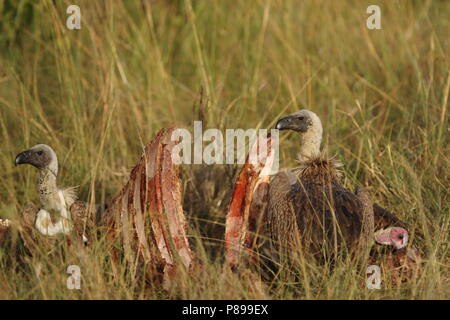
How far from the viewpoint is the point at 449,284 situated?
373 cm

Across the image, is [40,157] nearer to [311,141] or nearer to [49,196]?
[49,196]

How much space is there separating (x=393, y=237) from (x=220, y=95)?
246 centimetres

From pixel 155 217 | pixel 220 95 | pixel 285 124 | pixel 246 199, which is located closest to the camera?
pixel 155 217

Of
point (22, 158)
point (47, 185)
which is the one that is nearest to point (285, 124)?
point (47, 185)

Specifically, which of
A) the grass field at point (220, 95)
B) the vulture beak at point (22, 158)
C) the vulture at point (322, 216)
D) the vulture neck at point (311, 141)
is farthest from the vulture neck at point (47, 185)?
the vulture neck at point (311, 141)

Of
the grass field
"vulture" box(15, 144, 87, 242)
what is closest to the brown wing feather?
the grass field

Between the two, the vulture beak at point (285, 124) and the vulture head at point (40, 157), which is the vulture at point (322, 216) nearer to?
the vulture beak at point (285, 124)

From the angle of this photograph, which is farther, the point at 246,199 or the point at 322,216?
the point at 246,199

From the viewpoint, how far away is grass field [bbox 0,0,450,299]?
453cm

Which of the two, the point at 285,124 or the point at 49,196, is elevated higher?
the point at 285,124

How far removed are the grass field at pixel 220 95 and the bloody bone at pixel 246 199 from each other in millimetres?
190

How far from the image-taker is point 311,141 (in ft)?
15.8

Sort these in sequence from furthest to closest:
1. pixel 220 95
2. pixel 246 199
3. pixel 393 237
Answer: pixel 220 95
pixel 246 199
pixel 393 237

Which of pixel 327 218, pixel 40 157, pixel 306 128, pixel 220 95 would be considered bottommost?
pixel 327 218
